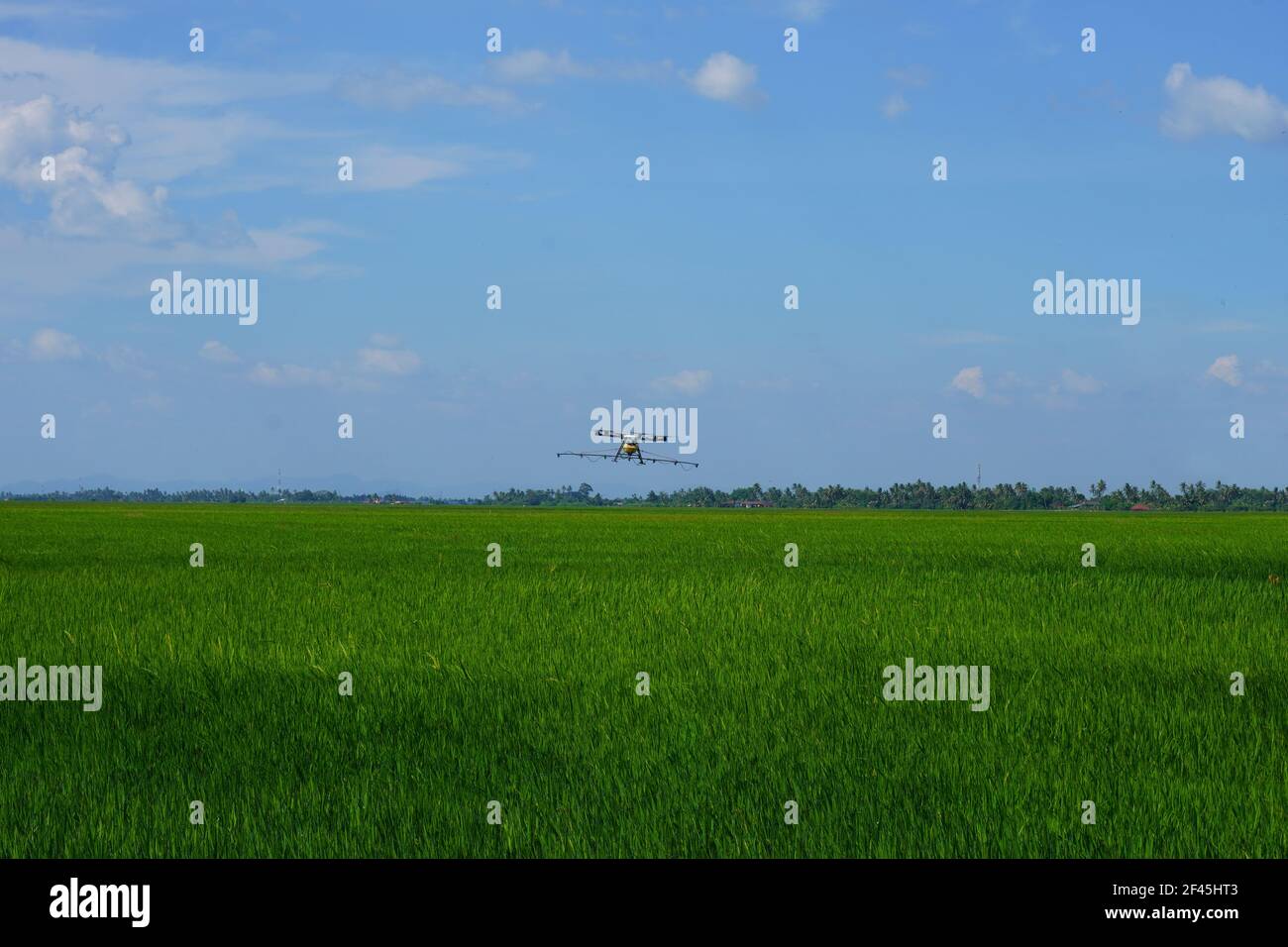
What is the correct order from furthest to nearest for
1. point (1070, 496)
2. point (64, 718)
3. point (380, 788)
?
point (1070, 496) < point (64, 718) < point (380, 788)

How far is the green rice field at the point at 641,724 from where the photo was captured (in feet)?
21.3

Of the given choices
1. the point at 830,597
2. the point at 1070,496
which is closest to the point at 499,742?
the point at 830,597

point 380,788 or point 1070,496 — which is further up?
point 1070,496

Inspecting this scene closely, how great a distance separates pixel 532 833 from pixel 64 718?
500cm

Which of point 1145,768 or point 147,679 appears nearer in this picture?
point 1145,768

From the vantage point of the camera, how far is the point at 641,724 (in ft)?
29.5

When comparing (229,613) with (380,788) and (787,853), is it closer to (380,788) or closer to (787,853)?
(380,788)

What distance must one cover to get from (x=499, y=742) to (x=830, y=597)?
9.52m

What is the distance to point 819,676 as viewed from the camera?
1102 centimetres

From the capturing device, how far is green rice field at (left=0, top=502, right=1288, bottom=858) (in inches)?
256

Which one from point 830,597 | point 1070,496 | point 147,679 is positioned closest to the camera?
point 147,679
